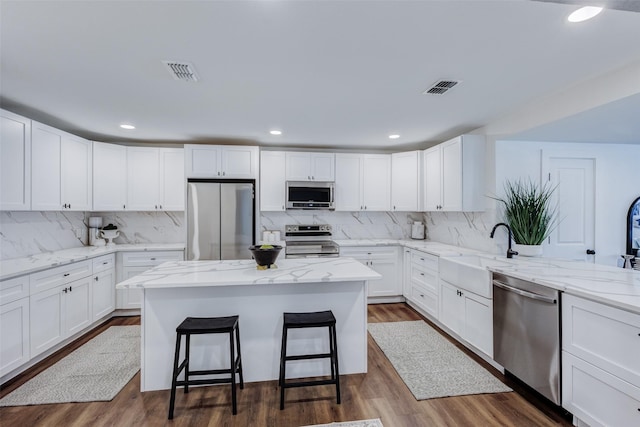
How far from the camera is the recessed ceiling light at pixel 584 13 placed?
4.79 feet

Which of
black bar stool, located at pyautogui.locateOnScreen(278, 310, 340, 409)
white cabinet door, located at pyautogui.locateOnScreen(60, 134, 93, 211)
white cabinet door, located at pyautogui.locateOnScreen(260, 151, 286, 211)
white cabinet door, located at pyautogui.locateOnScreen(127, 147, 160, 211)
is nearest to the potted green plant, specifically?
black bar stool, located at pyautogui.locateOnScreen(278, 310, 340, 409)

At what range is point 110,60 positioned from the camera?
6.44 feet

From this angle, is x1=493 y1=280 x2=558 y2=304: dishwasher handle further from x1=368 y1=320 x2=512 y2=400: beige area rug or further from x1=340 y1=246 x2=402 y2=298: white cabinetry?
x1=340 y1=246 x2=402 y2=298: white cabinetry

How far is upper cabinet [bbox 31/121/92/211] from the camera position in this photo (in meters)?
2.95

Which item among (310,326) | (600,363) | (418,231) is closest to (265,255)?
(310,326)

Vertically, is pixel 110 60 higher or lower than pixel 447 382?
higher

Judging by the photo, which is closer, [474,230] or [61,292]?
[61,292]

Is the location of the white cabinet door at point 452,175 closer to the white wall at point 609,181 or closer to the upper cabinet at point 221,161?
the white wall at point 609,181

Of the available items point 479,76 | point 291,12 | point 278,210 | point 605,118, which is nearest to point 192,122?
point 278,210

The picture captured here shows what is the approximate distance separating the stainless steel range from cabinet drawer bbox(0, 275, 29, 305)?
8.88 ft

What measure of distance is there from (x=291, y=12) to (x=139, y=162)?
144 inches

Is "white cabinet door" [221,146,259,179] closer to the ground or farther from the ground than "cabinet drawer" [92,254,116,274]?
farther from the ground

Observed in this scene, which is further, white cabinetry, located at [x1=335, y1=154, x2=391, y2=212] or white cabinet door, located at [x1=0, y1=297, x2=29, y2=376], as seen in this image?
white cabinetry, located at [x1=335, y1=154, x2=391, y2=212]

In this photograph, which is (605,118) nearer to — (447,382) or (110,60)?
(447,382)
